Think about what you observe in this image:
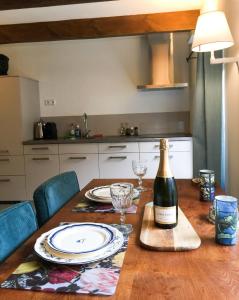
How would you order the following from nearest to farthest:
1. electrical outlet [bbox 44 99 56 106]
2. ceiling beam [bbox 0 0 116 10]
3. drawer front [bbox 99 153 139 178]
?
1. ceiling beam [bbox 0 0 116 10]
2. drawer front [bbox 99 153 139 178]
3. electrical outlet [bbox 44 99 56 106]

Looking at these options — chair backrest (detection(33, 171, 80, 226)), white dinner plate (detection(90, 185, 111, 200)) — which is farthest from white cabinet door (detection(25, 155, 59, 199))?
white dinner plate (detection(90, 185, 111, 200))

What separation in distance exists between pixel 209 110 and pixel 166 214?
6.69ft

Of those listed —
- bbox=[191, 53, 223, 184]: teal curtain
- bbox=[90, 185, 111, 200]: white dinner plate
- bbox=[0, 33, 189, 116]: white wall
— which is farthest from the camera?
bbox=[0, 33, 189, 116]: white wall

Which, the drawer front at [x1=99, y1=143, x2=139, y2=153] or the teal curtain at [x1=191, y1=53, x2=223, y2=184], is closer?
the teal curtain at [x1=191, y1=53, x2=223, y2=184]

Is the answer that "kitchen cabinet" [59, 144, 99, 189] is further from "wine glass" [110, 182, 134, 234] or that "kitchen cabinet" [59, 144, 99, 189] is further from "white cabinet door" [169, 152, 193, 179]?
"wine glass" [110, 182, 134, 234]

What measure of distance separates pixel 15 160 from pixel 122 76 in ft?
6.27

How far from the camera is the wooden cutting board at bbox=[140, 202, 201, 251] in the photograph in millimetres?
875

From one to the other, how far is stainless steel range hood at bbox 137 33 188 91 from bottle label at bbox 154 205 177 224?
2999 mm

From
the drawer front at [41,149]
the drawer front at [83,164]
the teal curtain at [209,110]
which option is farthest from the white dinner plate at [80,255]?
the drawer front at [41,149]

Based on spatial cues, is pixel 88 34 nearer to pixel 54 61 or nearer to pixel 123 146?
pixel 54 61

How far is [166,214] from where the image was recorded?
3.25ft

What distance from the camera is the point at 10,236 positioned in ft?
3.34

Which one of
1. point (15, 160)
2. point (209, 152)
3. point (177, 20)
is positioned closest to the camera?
point (209, 152)

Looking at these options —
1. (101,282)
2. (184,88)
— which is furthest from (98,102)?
(101,282)
